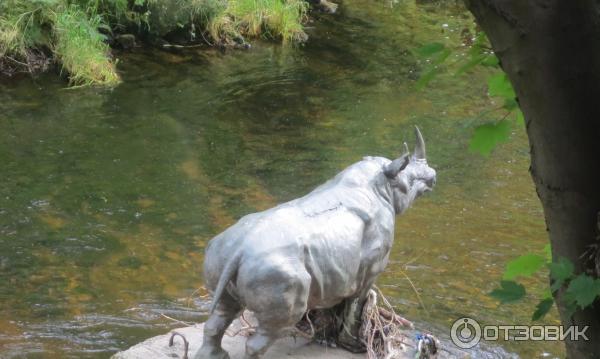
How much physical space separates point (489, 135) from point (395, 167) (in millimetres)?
2962

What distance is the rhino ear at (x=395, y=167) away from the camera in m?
5.73

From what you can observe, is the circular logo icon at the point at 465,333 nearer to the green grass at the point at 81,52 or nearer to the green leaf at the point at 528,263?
the green leaf at the point at 528,263

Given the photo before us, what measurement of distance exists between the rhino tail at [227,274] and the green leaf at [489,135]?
224cm

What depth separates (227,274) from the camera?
480 centimetres

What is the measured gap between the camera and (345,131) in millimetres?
11914

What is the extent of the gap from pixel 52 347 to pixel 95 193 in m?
3.10

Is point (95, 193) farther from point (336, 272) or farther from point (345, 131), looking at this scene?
point (336, 272)

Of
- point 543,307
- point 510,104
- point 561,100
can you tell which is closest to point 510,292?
point 543,307

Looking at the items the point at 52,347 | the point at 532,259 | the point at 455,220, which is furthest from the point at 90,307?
the point at 532,259

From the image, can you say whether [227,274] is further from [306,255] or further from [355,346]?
[355,346]

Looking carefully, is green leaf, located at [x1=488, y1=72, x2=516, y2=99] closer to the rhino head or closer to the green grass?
the rhino head

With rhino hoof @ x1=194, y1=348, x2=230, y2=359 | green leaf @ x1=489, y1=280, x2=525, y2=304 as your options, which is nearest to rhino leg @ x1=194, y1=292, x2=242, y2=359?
rhino hoof @ x1=194, y1=348, x2=230, y2=359

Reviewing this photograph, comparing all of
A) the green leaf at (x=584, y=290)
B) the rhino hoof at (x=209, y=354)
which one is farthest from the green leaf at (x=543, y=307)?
the rhino hoof at (x=209, y=354)

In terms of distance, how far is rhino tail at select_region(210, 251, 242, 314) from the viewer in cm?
478
